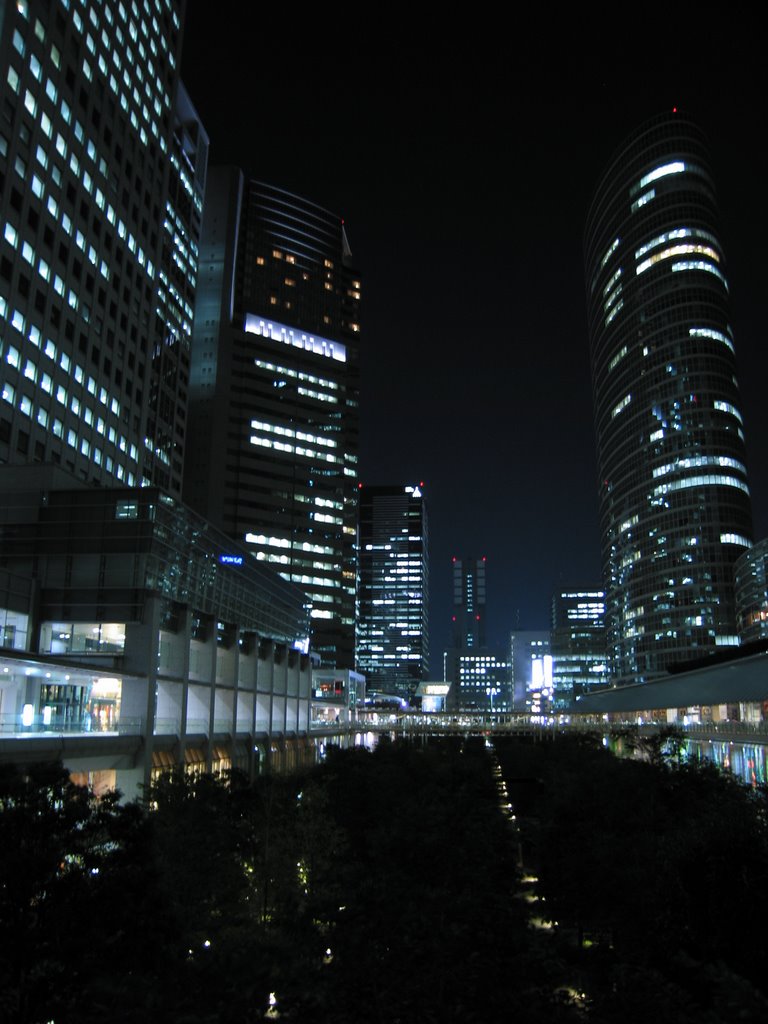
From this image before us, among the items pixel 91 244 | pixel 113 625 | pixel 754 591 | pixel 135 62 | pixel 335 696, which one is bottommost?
pixel 335 696

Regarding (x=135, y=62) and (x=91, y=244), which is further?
(x=135, y=62)

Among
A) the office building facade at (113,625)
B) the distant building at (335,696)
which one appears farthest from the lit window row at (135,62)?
the distant building at (335,696)

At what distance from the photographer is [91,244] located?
101m

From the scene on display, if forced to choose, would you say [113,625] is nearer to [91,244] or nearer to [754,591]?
[91,244]

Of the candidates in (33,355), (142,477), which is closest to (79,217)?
(33,355)

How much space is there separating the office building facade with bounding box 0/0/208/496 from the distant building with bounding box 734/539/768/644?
129310mm

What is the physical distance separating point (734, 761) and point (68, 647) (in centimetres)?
7433

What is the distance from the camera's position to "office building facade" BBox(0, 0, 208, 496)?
85.2 meters

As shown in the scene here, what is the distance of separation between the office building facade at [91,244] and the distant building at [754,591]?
12931 centimetres

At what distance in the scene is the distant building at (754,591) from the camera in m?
179

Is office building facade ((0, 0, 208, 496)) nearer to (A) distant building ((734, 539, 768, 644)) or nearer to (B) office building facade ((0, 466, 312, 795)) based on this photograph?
(B) office building facade ((0, 466, 312, 795))

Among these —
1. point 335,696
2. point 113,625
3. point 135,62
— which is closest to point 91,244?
point 135,62

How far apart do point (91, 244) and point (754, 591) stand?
158477 mm

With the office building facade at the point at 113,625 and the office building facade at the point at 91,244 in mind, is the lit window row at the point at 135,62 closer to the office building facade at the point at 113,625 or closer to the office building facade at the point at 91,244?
the office building facade at the point at 91,244
